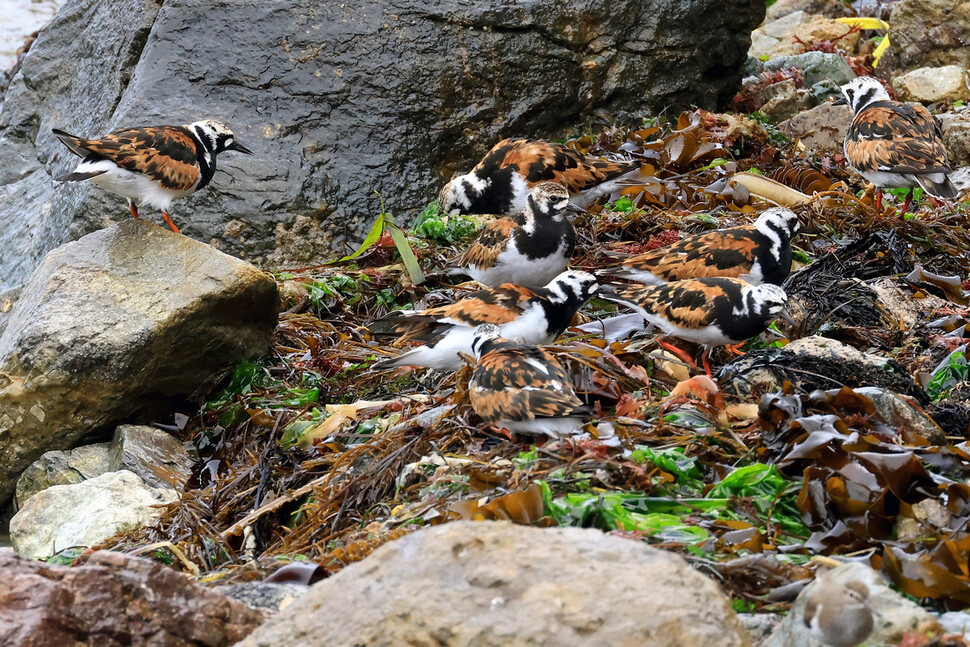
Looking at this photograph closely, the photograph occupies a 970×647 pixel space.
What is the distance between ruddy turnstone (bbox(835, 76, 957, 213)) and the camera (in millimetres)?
6215

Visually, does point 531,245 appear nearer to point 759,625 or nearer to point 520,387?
point 520,387

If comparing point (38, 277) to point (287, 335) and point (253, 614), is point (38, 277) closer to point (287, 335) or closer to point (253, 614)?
point (287, 335)

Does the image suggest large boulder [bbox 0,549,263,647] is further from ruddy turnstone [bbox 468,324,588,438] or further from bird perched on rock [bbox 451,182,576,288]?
bird perched on rock [bbox 451,182,576,288]

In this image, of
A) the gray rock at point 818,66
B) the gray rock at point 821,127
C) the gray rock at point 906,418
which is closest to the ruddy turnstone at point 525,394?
the gray rock at point 906,418

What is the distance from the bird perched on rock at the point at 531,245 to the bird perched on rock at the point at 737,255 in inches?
20.1

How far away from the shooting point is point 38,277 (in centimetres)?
515

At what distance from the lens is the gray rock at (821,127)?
7.70 m

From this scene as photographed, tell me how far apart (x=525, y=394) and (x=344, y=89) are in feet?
13.4

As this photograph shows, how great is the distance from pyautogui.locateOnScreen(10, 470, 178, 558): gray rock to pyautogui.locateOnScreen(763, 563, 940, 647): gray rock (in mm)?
2815

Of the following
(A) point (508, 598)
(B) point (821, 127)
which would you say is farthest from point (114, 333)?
(B) point (821, 127)

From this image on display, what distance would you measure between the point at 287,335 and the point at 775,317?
273 cm

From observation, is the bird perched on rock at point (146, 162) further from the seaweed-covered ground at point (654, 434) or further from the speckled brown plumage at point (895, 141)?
the speckled brown plumage at point (895, 141)

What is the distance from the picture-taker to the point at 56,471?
15.6 ft

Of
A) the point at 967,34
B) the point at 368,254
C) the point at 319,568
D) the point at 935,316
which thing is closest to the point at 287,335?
the point at 368,254
